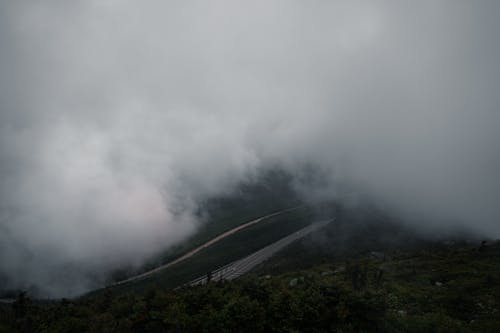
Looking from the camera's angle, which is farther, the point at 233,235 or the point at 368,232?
the point at 233,235

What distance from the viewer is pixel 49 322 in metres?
21.5

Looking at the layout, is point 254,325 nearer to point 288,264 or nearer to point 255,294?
point 255,294

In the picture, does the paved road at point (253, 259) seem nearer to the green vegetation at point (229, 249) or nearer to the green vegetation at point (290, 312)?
the green vegetation at point (229, 249)

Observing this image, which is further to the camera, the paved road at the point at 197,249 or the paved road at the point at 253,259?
the paved road at the point at 197,249

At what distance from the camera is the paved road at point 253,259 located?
8453 cm

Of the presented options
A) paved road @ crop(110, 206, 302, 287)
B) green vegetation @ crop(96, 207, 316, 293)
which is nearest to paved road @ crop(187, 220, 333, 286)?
green vegetation @ crop(96, 207, 316, 293)

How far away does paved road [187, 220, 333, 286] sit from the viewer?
277 ft

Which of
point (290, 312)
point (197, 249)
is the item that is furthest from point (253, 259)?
point (290, 312)

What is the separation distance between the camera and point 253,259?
101 meters

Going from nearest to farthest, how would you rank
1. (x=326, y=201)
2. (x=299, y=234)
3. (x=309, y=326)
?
(x=309, y=326) → (x=299, y=234) → (x=326, y=201)

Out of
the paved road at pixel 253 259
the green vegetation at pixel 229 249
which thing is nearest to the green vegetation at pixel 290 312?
the paved road at pixel 253 259

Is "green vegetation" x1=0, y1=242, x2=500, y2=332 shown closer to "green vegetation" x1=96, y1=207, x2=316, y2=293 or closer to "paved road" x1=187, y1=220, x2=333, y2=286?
"paved road" x1=187, y1=220, x2=333, y2=286

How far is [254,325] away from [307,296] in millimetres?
3633

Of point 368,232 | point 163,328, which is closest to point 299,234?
point 368,232
